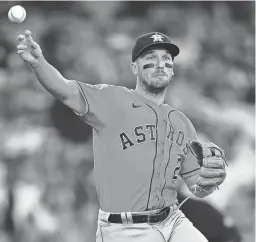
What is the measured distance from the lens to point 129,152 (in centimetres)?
302

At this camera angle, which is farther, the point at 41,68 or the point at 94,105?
the point at 94,105

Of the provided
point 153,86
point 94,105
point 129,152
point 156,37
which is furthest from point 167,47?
point 129,152

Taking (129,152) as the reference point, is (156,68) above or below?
above

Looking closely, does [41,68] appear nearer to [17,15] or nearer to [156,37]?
[17,15]

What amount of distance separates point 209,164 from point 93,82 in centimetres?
388

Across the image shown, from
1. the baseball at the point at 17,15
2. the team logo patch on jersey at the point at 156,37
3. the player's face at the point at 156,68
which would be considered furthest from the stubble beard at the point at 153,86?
the baseball at the point at 17,15

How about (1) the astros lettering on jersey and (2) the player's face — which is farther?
(2) the player's face

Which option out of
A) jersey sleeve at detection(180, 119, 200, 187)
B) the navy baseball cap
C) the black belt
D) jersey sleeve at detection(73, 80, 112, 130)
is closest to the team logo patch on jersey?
the navy baseball cap

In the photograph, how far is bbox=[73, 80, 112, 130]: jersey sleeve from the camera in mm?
3031

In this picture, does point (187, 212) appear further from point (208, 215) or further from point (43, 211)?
Answer: point (43, 211)

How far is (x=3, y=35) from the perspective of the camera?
22.3ft

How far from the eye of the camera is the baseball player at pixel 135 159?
9.76ft

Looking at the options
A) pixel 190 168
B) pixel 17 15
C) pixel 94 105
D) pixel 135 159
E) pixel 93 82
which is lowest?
pixel 190 168

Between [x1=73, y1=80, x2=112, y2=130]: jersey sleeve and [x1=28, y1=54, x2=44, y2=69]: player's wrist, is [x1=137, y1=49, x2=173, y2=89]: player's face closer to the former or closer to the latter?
[x1=73, y1=80, x2=112, y2=130]: jersey sleeve
